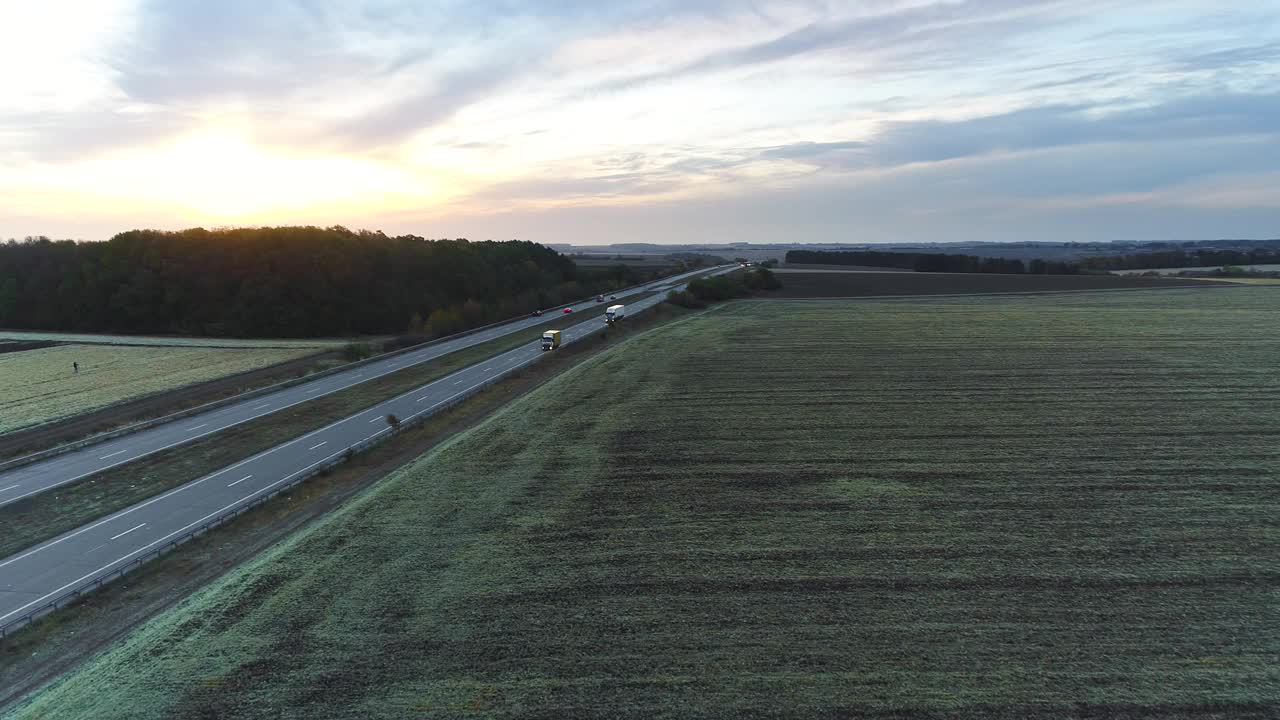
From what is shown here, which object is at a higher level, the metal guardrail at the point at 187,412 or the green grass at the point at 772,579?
the metal guardrail at the point at 187,412

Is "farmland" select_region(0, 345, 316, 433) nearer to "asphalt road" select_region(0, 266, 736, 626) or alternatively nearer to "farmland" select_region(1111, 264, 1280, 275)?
"asphalt road" select_region(0, 266, 736, 626)

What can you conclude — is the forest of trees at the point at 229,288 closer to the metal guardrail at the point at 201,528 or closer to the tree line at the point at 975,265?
the metal guardrail at the point at 201,528

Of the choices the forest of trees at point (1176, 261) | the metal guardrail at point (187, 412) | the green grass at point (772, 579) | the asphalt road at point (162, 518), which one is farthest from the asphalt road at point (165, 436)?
the forest of trees at point (1176, 261)

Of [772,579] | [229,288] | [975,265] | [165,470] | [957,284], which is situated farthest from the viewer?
[975,265]

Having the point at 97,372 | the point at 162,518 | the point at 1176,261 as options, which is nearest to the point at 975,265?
the point at 1176,261

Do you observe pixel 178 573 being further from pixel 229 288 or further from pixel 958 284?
pixel 958 284

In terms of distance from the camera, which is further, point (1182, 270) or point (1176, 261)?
point (1176, 261)

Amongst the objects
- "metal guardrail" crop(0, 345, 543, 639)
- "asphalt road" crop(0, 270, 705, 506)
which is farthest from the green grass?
"asphalt road" crop(0, 270, 705, 506)
